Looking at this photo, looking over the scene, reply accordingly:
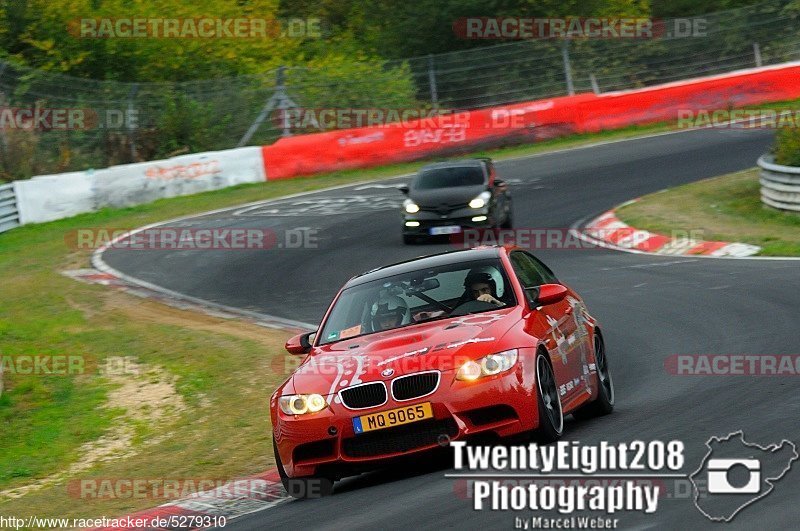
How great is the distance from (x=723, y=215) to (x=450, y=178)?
4.74 m

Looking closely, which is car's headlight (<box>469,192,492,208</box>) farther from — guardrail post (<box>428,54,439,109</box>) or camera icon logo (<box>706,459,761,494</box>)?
camera icon logo (<box>706,459,761,494</box>)

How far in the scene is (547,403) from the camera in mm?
8141

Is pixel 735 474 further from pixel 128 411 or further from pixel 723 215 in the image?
pixel 723 215

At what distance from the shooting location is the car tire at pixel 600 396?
942 centimetres

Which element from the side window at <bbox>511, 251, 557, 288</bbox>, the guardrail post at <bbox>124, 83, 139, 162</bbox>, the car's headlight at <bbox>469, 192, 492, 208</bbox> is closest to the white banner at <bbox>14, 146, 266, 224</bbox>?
the guardrail post at <bbox>124, 83, 139, 162</bbox>

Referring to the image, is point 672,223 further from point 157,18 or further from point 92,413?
point 157,18

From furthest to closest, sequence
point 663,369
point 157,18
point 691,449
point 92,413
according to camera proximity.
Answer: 1. point 157,18
2. point 92,413
3. point 663,369
4. point 691,449

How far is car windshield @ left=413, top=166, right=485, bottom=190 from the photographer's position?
22.6 metres

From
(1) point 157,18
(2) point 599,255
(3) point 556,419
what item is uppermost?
(1) point 157,18

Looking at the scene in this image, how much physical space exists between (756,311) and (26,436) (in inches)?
285

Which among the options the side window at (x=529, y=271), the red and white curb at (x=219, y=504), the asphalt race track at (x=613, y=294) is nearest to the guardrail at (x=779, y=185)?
the asphalt race track at (x=613, y=294)

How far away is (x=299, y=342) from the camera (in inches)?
363

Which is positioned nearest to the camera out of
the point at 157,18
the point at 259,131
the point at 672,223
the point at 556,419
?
the point at 556,419

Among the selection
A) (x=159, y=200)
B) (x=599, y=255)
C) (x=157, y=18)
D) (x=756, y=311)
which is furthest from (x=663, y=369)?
(x=157, y=18)
